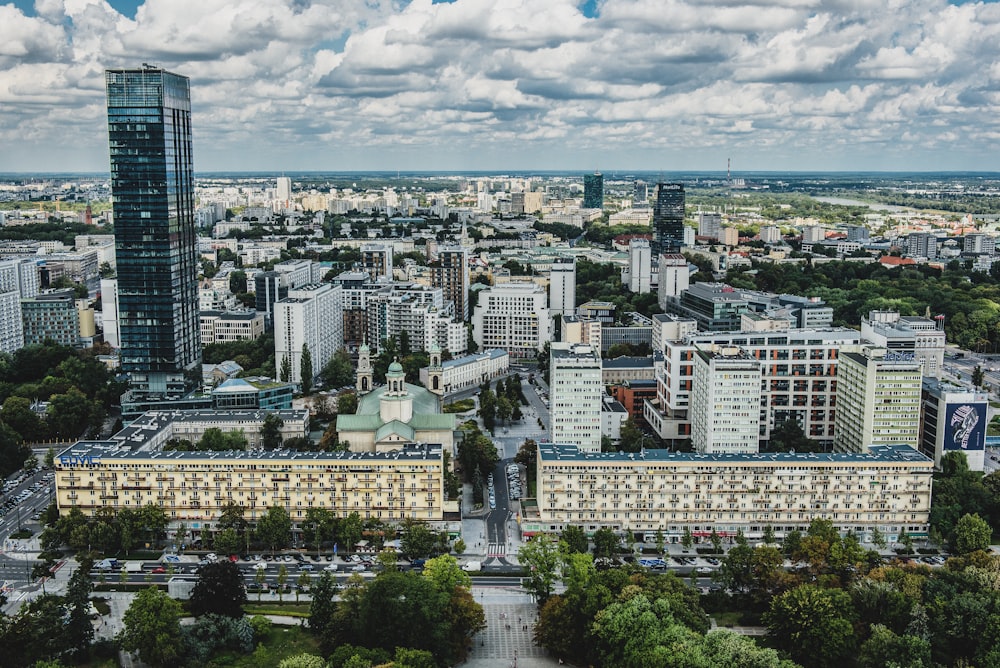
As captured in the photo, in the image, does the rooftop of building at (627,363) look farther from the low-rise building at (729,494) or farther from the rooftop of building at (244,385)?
the low-rise building at (729,494)

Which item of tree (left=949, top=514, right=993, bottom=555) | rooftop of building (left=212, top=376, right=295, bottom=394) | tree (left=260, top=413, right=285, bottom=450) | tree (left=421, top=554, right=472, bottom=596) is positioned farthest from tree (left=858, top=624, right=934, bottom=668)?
rooftop of building (left=212, top=376, right=295, bottom=394)

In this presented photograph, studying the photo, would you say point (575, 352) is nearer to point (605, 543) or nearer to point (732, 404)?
point (732, 404)

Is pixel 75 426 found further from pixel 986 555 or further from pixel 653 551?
pixel 986 555

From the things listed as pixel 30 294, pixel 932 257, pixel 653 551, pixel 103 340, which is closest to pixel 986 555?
pixel 653 551

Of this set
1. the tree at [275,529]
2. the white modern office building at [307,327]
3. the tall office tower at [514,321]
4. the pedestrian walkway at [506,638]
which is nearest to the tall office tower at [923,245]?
the tall office tower at [514,321]

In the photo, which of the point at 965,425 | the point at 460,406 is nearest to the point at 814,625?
the point at 965,425

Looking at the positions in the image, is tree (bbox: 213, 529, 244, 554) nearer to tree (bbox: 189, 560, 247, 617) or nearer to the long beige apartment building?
the long beige apartment building
